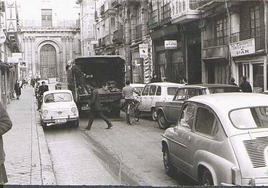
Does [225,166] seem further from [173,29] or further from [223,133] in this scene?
[173,29]

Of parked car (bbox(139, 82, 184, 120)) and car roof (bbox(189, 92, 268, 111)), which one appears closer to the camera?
car roof (bbox(189, 92, 268, 111))

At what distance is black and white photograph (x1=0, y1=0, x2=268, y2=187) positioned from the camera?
675 centimetres

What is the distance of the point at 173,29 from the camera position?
31781 millimetres

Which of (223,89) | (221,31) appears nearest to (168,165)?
(223,89)

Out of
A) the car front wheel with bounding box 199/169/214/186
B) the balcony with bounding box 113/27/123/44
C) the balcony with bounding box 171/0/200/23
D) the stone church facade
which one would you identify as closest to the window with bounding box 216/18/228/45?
the balcony with bounding box 171/0/200/23

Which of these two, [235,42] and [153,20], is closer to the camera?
[235,42]

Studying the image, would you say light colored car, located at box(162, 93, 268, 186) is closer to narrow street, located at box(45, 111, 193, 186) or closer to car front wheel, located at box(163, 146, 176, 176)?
car front wheel, located at box(163, 146, 176, 176)

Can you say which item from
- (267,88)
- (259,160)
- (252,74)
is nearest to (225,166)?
(259,160)

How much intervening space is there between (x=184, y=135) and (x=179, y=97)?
7300 mm

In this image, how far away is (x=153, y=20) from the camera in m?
36.0

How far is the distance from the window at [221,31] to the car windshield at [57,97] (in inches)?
395

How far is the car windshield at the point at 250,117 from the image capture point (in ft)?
22.0

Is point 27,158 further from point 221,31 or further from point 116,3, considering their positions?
point 116,3

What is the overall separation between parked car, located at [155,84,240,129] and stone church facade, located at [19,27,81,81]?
7375 centimetres
